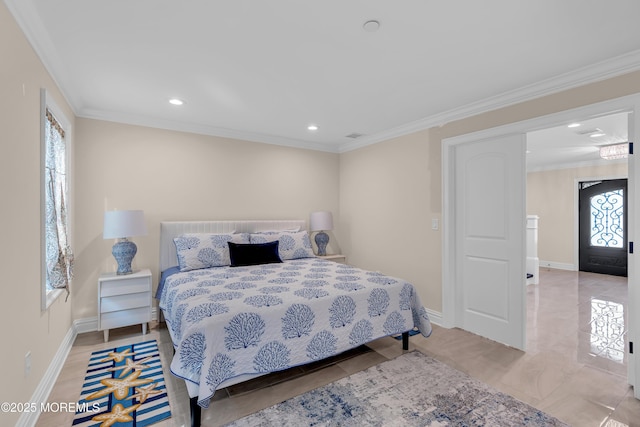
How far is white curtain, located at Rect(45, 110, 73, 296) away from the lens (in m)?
2.42

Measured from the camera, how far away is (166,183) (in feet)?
12.5

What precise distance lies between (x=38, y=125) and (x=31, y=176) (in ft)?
1.24

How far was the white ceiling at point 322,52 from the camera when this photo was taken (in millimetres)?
1774

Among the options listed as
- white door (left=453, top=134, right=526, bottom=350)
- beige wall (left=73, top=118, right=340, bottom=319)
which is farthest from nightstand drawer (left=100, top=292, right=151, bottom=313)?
white door (left=453, top=134, right=526, bottom=350)

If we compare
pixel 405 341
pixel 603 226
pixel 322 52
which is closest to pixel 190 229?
pixel 322 52

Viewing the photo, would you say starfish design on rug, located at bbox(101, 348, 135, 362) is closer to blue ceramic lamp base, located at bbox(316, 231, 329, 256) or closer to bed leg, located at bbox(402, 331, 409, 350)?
bed leg, located at bbox(402, 331, 409, 350)

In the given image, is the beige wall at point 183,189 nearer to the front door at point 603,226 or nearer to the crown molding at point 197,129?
→ the crown molding at point 197,129

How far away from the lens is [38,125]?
205 cm

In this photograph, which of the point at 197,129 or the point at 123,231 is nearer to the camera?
the point at 123,231

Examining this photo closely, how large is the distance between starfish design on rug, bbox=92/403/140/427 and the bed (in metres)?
0.48

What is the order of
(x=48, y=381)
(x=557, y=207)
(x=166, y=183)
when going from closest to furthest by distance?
(x=48, y=381) → (x=166, y=183) → (x=557, y=207)

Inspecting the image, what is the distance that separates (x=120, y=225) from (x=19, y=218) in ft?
4.54

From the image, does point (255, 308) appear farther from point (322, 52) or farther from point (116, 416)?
point (322, 52)

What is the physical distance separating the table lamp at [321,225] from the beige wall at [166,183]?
0.27 meters
